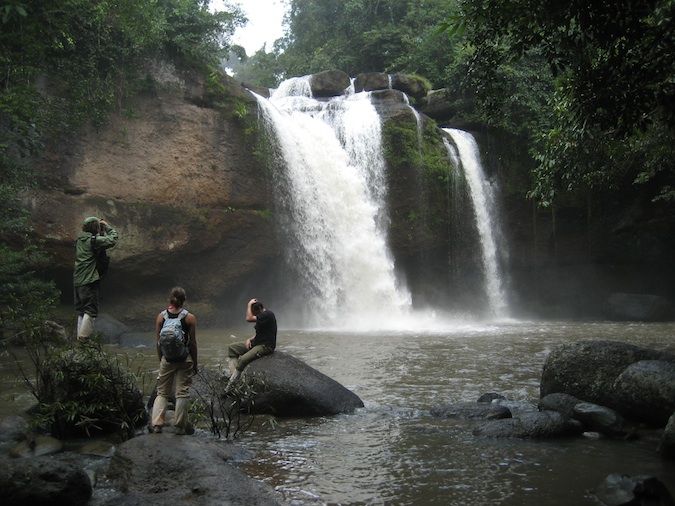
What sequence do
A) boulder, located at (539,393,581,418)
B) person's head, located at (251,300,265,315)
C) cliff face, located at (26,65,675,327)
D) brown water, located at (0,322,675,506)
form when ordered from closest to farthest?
brown water, located at (0,322,675,506), boulder, located at (539,393,581,418), person's head, located at (251,300,265,315), cliff face, located at (26,65,675,327)

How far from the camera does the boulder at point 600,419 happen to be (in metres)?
6.58

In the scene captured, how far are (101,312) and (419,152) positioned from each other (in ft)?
39.7

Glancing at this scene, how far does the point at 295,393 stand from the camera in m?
7.66

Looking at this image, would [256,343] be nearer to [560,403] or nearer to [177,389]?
[177,389]

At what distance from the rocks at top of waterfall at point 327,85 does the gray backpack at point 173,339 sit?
835 inches

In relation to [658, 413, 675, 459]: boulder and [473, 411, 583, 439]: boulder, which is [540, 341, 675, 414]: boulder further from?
[658, 413, 675, 459]: boulder

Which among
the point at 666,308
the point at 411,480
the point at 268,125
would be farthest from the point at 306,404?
the point at 666,308

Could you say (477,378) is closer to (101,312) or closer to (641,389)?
(641,389)

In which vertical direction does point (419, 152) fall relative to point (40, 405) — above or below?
above

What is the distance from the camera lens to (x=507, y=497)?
4.81 m

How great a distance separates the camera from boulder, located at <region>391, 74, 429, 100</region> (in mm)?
25933

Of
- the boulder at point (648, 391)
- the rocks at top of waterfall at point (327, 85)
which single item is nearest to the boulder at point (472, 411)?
the boulder at point (648, 391)

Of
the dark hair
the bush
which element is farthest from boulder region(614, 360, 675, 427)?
the bush

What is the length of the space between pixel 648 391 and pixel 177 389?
16.9 feet
